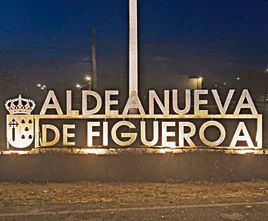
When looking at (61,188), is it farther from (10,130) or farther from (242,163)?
(242,163)

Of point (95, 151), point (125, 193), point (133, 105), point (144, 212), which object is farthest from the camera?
point (133, 105)

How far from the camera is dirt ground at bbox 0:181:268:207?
5.86m

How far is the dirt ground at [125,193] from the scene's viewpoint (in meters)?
5.86

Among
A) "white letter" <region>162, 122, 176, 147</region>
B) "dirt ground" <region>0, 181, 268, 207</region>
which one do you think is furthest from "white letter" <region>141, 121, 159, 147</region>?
"dirt ground" <region>0, 181, 268, 207</region>

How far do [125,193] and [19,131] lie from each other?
2.70 meters

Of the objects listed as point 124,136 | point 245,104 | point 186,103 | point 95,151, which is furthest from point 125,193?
point 245,104

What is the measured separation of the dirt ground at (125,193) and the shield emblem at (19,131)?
35.1 inches

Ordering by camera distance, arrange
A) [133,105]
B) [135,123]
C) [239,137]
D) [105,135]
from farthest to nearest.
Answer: [135,123], [133,105], [105,135], [239,137]

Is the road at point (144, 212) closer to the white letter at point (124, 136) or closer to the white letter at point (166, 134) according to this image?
the white letter at point (166, 134)

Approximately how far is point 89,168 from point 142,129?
4.44 feet

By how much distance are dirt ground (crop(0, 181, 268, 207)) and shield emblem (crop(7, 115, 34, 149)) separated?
89 cm

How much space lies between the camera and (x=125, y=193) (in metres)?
6.31

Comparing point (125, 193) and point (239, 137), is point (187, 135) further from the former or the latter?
point (125, 193)

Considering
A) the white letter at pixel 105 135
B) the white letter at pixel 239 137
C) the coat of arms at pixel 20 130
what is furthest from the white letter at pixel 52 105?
the white letter at pixel 239 137
